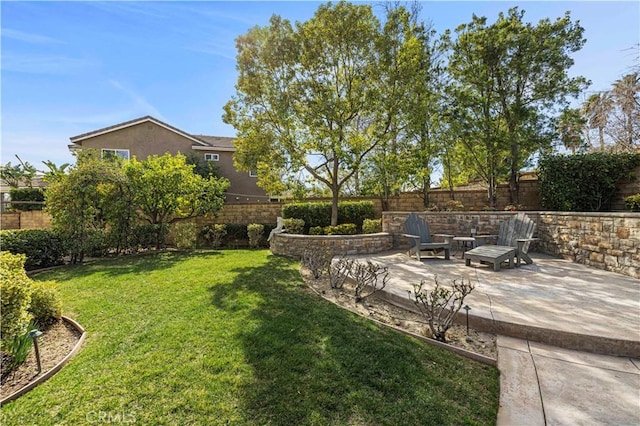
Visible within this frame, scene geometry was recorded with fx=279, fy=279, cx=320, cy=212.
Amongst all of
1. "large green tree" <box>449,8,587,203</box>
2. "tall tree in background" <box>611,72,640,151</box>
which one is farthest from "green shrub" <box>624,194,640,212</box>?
"tall tree in background" <box>611,72,640,151</box>

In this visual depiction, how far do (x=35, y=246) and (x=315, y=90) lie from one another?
9.73 m

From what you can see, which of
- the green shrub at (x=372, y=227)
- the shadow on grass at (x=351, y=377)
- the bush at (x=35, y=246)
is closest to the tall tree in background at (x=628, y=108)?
the green shrub at (x=372, y=227)

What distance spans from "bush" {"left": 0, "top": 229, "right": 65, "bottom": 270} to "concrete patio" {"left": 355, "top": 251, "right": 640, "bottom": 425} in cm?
992

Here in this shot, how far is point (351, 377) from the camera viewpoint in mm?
2676

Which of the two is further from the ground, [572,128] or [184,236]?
[572,128]

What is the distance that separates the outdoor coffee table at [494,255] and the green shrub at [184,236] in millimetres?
9814

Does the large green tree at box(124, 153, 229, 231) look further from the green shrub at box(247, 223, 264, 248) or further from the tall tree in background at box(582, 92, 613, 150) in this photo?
the tall tree in background at box(582, 92, 613, 150)

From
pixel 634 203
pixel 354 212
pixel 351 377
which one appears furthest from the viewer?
pixel 354 212

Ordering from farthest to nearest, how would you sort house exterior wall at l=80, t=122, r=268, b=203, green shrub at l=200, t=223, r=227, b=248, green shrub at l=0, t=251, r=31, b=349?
1. house exterior wall at l=80, t=122, r=268, b=203
2. green shrub at l=200, t=223, r=227, b=248
3. green shrub at l=0, t=251, r=31, b=349

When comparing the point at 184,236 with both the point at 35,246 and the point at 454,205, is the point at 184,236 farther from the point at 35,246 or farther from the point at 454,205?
the point at 454,205

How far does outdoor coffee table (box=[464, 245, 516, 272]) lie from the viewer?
6268mm

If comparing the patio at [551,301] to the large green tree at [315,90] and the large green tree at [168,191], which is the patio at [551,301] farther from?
the large green tree at [168,191]

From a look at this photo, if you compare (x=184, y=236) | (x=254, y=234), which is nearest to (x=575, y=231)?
(x=254, y=234)

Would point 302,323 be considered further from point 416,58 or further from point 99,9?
point 416,58
